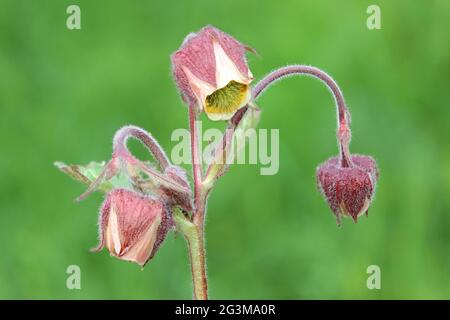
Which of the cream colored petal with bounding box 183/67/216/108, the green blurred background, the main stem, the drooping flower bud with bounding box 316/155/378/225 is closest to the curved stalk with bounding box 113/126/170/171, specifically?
the main stem

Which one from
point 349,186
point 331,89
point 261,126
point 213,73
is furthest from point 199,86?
point 261,126

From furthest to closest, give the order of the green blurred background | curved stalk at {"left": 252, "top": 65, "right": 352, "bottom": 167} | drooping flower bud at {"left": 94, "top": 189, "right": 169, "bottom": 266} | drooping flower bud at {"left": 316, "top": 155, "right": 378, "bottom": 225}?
the green blurred background
drooping flower bud at {"left": 316, "top": 155, "right": 378, "bottom": 225}
curved stalk at {"left": 252, "top": 65, "right": 352, "bottom": 167}
drooping flower bud at {"left": 94, "top": 189, "right": 169, "bottom": 266}

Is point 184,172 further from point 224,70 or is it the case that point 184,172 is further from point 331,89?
point 331,89

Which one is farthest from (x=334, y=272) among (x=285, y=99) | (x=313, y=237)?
(x=285, y=99)

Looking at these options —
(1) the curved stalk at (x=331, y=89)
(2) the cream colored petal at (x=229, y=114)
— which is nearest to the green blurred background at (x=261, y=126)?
(1) the curved stalk at (x=331, y=89)

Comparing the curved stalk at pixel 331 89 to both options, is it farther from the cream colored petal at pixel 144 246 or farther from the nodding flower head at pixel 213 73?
the cream colored petal at pixel 144 246

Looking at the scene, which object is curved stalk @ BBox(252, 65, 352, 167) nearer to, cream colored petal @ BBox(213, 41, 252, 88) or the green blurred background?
cream colored petal @ BBox(213, 41, 252, 88)

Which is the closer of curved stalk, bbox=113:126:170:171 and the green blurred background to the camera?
curved stalk, bbox=113:126:170:171
